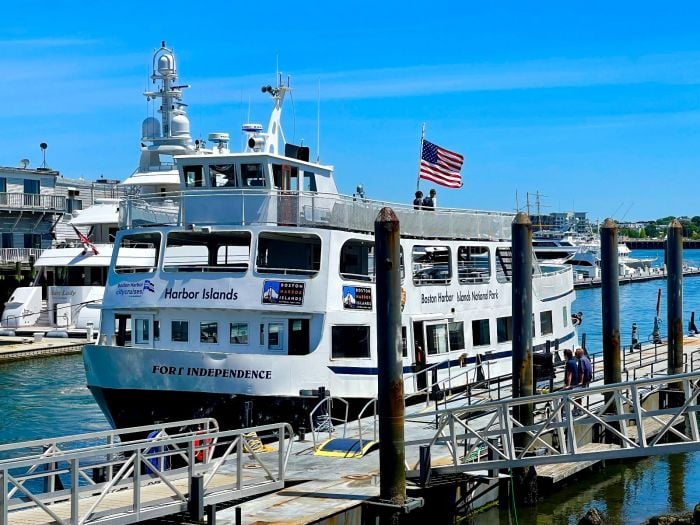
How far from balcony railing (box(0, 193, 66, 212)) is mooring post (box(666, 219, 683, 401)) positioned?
4787 cm

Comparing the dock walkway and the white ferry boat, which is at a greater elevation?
the white ferry boat

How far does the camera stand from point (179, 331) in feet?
78.8

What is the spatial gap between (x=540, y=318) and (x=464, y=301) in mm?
5828

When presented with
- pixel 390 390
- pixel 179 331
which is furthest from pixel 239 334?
pixel 390 390

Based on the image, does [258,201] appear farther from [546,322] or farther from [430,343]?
[546,322]

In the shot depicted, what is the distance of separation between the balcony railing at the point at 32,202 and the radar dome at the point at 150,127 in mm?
20999

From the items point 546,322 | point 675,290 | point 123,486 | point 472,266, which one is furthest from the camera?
point 546,322

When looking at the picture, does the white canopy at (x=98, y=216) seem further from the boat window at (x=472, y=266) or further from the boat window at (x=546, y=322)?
the boat window at (x=546, y=322)

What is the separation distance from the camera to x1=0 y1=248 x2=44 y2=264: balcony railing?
6519 cm

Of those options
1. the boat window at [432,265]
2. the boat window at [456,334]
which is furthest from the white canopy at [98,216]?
the boat window at [456,334]

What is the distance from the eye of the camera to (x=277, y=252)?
26.7m

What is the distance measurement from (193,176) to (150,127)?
952 inches

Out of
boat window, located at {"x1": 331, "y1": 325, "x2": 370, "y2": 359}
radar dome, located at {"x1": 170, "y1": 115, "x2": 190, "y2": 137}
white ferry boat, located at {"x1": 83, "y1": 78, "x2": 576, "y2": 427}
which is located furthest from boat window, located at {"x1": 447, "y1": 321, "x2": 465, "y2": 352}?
radar dome, located at {"x1": 170, "y1": 115, "x2": 190, "y2": 137}

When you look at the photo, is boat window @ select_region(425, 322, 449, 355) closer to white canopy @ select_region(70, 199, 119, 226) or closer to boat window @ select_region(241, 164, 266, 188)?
boat window @ select_region(241, 164, 266, 188)
